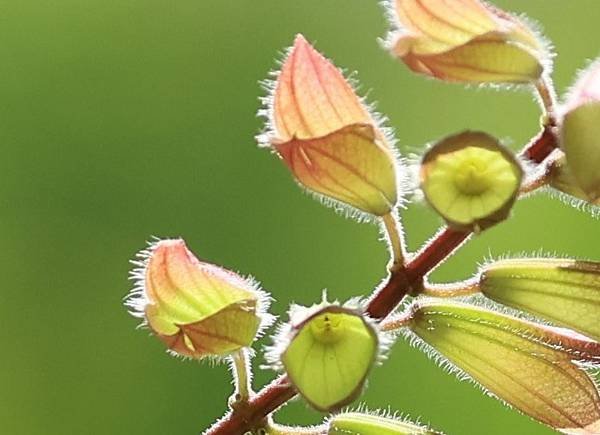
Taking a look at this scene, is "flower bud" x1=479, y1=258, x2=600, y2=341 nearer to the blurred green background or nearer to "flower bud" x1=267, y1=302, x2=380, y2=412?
"flower bud" x1=267, y1=302, x2=380, y2=412

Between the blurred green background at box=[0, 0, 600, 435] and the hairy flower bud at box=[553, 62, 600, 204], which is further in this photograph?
the blurred green background at box=[0, 0, 600, 435]

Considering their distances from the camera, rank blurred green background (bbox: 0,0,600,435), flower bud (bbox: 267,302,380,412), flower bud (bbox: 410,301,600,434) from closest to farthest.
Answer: flower bud (bbox: 267,302,380,412) → flower bud (bbox: 410,301,600,434) → blurred green background (bbox: 0,0,600,435)

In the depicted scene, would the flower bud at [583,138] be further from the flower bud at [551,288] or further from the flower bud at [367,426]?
the flower bud at [367,426]

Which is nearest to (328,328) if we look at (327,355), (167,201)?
(327,355)

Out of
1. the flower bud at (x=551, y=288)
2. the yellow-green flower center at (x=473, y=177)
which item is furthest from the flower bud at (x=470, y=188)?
the flower bud at (x=551, y=288)

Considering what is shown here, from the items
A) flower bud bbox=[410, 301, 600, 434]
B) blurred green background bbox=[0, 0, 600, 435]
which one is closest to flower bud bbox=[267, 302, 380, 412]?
flower bud bbox=[410, 301, 600, 434]

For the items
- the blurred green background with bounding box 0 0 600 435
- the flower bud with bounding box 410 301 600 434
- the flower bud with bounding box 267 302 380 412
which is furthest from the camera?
the blurred green background with bounding box 0 0 600 435

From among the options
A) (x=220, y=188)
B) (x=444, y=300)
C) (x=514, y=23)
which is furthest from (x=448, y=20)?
(x=220, y=188)
